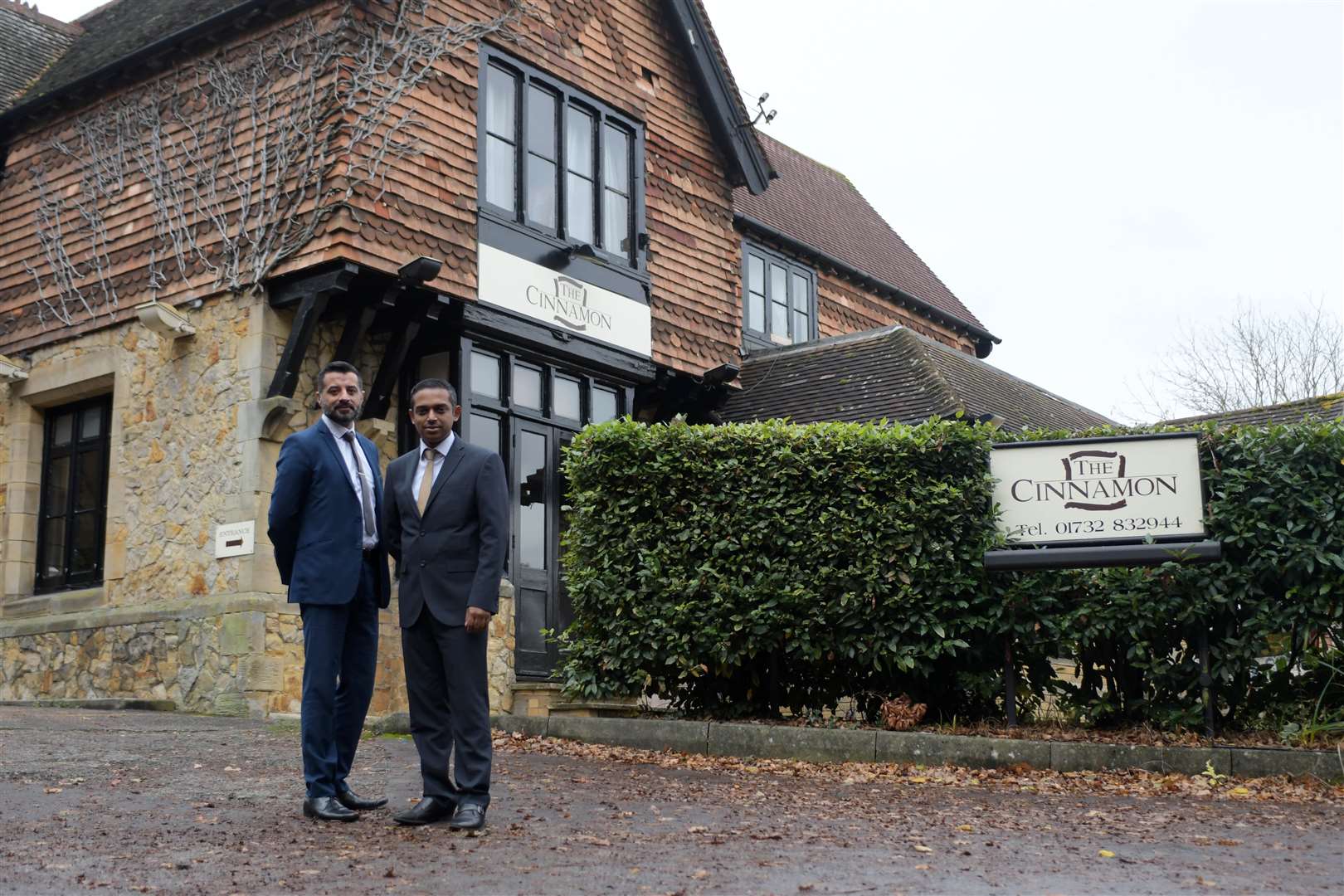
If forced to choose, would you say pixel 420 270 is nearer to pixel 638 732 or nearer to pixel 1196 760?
pixel 638 732

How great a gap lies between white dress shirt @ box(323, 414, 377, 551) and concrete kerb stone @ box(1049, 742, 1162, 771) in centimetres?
433

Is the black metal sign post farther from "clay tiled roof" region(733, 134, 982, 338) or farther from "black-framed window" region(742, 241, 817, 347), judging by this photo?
"clay tiled roof" region(733, 134, 982, 338)

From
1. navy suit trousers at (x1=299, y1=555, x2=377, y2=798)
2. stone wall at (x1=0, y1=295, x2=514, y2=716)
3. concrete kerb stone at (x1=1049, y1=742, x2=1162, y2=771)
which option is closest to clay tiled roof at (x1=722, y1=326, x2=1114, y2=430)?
stone wall at (x1=0, y1=295, x2=514, y2=716)

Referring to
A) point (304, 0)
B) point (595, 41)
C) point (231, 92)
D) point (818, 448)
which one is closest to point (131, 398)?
point (231, 92)

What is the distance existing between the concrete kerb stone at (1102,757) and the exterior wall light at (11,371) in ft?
36.4

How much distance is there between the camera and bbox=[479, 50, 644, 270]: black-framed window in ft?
46.1

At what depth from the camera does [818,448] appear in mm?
9742

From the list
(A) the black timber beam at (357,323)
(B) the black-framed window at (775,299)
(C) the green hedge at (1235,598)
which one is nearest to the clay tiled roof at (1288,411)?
(B) the black-framed window at (775,299)

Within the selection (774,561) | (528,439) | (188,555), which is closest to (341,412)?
(774,561)

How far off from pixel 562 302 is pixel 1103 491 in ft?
22.3

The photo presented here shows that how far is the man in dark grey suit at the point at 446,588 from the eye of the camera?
19.1ft

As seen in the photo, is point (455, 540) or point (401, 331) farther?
point (401, 331)

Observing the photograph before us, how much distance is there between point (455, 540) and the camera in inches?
236

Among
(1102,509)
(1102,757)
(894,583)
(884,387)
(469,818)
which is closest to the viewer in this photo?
(469,818)
